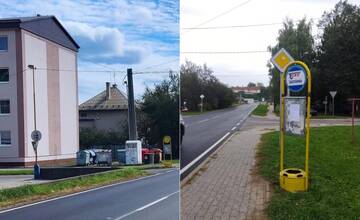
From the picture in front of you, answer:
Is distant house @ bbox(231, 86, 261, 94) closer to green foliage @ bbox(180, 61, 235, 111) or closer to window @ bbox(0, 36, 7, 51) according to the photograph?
green foliage @ bbox(180, 61, 235, 111)

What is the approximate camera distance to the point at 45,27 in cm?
167

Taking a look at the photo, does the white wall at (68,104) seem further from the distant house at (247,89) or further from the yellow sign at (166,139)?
the distant house at (247,89)

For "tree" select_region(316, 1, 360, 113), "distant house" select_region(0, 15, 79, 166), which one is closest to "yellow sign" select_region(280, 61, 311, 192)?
"tree" select_region(316, 1, 360, 113)

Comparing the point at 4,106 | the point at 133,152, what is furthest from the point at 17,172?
the point at 133,152

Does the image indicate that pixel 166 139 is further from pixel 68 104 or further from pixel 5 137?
pixel 5 137

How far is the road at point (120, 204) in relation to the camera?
5.55 ft

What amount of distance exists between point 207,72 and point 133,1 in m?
0.41

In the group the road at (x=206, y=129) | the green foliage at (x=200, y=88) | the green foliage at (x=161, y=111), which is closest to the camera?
the green foliage at (x=161, y=111)

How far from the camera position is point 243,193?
260 cm

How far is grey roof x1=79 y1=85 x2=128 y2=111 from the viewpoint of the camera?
1.55 m

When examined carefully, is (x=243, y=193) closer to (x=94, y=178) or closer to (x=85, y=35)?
(x=94, y=178)

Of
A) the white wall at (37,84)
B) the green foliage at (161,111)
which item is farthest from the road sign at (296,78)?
the white wall at (37,84)

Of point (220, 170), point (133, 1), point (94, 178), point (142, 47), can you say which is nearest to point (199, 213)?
point (220, 170)

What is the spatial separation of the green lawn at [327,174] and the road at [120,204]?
800mm
